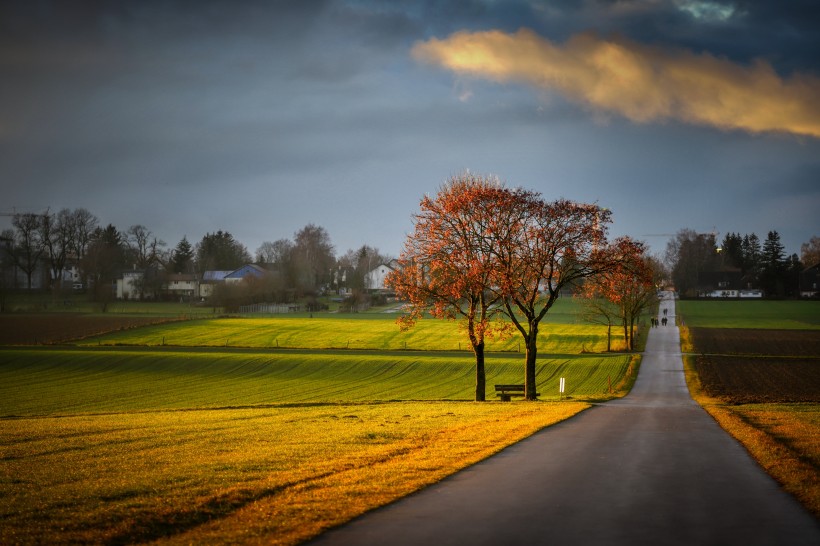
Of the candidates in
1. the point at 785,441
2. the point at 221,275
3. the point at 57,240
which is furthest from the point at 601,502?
the point at 221,275

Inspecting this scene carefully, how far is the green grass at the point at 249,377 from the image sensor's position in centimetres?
4366

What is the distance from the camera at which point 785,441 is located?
18.4m

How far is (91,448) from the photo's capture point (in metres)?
17.8

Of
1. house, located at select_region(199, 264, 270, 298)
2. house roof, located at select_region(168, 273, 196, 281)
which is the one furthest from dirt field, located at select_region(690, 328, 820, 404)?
house roof, located at select_region(168, 273, 196, 281)

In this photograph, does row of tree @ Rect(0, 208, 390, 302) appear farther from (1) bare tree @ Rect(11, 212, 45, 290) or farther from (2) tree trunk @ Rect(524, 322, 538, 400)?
(2) tree trunk @ Rect(524, 322, 538, 400)

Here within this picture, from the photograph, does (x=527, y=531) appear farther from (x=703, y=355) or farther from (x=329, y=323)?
(x=329, y=323)

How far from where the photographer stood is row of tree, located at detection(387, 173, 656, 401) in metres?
36.2

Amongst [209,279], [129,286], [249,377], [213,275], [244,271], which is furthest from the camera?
[213,275]

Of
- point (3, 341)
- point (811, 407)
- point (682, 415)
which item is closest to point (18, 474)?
point (682, 415)

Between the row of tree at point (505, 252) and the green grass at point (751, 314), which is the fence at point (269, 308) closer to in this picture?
the green grass at point (751, 314)

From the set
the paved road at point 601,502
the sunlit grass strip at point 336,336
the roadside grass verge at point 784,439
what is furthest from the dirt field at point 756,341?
the paved road at point 601,502

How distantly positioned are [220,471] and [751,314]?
5043 inches

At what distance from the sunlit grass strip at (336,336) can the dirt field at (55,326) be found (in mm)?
3120

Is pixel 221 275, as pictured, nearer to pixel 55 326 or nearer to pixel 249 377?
pixel 55 326
